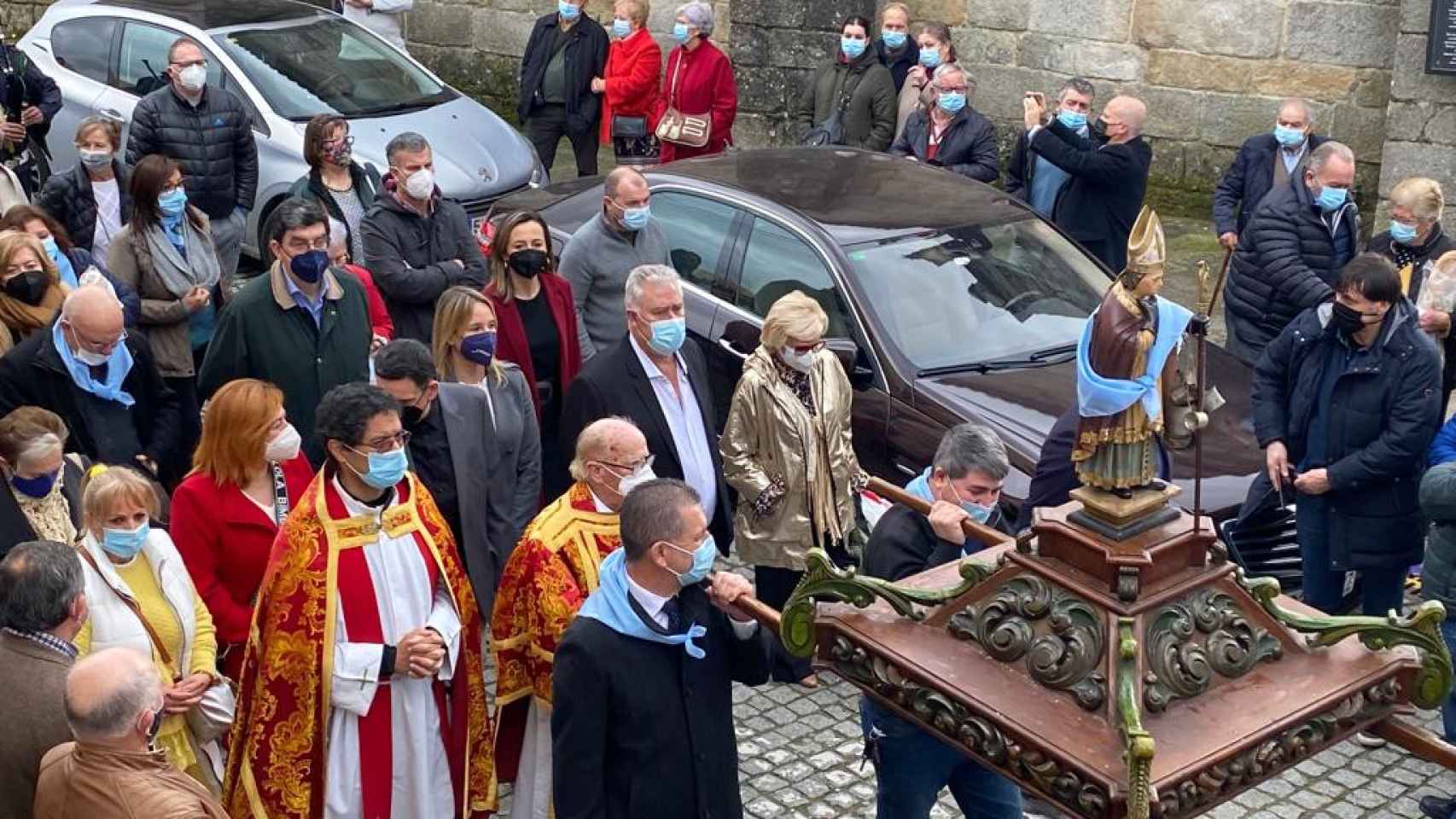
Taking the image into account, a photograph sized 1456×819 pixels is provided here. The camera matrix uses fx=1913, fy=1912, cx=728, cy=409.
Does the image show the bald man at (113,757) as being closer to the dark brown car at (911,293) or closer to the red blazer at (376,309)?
the red blazer at (376,309)

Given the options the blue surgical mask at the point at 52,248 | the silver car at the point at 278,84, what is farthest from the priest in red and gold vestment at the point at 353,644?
the silver car at the point at 278,84

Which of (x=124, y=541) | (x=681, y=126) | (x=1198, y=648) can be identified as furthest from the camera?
(x=681, y=126)

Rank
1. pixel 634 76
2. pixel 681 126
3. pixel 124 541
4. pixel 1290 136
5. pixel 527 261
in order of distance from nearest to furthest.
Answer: pixel 124 541, pixel 527 261, pixel 1290 136, pixel 681 126, pixel 634 76

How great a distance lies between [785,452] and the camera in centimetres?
705

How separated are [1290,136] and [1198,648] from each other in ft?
25.3

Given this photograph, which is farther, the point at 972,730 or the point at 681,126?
the point at 681,126

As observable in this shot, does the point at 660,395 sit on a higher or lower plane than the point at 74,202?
lower


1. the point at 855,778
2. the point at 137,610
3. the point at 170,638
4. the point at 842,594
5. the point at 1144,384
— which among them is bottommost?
the point at 855,778

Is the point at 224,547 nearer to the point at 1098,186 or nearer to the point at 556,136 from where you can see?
the point at 1098,186

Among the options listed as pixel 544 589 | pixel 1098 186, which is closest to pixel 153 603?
pixel 544 589

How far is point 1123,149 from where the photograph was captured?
34.2ft

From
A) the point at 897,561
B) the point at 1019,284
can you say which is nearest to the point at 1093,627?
the point at 897,561

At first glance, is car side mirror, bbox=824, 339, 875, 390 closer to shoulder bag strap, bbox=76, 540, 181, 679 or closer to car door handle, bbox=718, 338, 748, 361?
car door handle, bbox=718, 338, 748, 361

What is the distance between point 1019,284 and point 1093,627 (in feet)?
19.3
